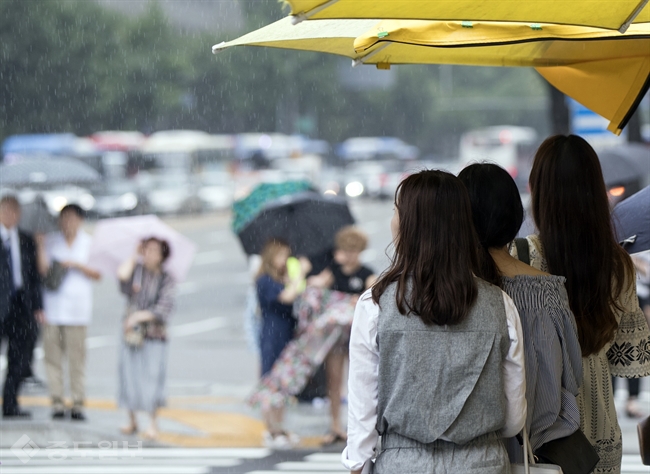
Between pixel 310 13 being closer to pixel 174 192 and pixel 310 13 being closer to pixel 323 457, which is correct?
pixel 323 457

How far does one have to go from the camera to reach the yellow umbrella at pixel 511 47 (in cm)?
332

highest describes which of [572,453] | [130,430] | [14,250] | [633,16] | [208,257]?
[633,16]

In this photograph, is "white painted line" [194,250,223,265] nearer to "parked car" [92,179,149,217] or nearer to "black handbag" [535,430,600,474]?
"parked car" [92,179,149,217]

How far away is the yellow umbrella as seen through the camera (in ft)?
10.9

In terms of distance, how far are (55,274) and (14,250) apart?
46cm

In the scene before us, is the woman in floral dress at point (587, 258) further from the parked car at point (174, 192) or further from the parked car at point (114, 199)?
the parked car at point (174, 192)

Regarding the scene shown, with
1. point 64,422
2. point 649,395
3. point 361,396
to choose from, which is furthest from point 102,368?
point 361,396

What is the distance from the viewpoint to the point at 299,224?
8.68 m

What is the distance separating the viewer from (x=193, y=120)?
125ft

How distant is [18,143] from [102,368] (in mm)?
18634

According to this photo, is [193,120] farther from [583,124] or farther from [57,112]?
[583,124]

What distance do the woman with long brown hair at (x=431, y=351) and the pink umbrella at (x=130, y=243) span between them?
5799mm

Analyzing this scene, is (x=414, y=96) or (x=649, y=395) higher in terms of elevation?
(x=414, y=96)

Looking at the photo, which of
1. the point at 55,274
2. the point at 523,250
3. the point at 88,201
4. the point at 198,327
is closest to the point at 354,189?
the point at 88,201
